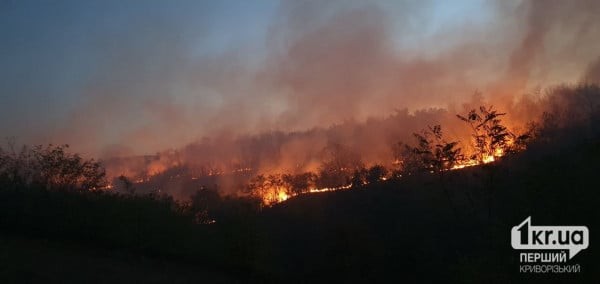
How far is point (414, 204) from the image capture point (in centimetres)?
5738

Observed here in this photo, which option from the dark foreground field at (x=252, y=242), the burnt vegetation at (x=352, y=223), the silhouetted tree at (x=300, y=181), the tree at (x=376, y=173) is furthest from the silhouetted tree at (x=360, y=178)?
the dark foreground field at (x=252, y=242)

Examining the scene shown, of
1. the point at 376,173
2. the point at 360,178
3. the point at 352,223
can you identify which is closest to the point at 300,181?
the point at 360,178

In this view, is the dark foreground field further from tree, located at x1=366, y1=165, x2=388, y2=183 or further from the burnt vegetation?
tree, located at x1=366, y1=165, x2=388, y2=183

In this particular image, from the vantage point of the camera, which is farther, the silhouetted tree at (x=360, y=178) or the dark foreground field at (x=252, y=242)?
the silhouetted tree at (x=360, y=178)

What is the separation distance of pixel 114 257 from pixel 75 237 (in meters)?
2.39

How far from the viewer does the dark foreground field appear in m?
16.2

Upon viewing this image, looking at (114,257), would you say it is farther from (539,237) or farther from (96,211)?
(539,237)

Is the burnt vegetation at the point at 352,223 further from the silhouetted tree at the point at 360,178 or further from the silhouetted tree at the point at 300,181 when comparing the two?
the silhouetted tree at the point at 300,181

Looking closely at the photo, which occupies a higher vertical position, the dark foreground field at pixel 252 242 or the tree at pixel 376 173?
the tree at pixel 376 173

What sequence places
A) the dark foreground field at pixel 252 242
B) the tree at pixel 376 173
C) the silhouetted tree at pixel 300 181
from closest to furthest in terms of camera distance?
the dark foreground field at pixel 252 242, the tree at pixel 376 173, the silhouetted tree at pixel 300 181

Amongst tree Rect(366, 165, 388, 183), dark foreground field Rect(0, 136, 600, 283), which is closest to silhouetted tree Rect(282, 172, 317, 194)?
tree Rect(366, 165, 388, 183)

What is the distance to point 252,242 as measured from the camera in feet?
85.0

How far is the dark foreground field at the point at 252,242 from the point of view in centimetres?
1625

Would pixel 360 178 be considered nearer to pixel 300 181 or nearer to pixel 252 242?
pixel 300 181
